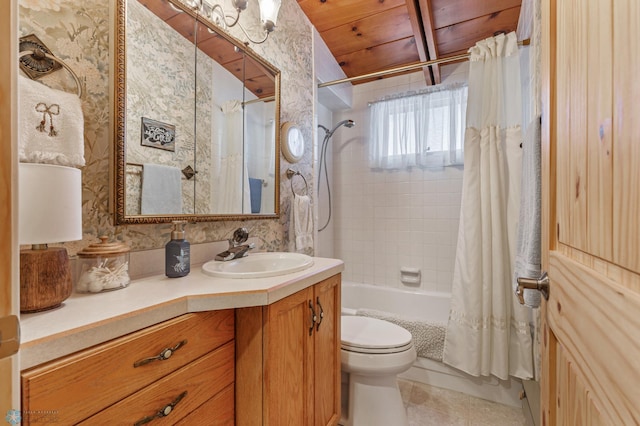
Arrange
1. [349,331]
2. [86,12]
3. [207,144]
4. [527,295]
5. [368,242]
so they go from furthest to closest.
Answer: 1. [368,242]
2. [349,331]
3. [207,144]
4. [527,295]
5. [86,12]

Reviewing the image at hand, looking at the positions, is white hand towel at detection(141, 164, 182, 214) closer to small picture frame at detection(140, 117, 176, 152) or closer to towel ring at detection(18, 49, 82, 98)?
small picture frame at detection(140, 117, 176, 152)

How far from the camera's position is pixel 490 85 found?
1890mm

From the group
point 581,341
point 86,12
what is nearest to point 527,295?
point 581,341

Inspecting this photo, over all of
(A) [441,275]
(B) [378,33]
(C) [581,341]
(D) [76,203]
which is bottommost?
(A) [441,275]

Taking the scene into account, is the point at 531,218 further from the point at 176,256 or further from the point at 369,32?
the point at 369,32

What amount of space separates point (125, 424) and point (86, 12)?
1154 mm

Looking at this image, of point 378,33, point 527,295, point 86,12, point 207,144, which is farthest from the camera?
point 378,33

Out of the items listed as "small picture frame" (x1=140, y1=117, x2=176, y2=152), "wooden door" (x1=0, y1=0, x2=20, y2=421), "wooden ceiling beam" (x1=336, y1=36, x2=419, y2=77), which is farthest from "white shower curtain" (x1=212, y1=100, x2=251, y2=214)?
"wooden ceiling beam" (x1=336, y1=36, x2=419, y2=77)

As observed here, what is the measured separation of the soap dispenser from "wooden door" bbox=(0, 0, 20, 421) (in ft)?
2.24

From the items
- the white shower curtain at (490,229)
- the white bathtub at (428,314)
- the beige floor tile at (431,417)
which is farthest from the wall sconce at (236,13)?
the beige floor tile at (431,417)

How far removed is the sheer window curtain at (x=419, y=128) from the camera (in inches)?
96.6

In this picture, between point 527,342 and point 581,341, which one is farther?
point 527,342

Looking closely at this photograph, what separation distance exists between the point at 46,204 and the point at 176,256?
433 millimetres

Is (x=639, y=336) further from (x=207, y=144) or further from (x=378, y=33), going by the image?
(x=378, y=33)
